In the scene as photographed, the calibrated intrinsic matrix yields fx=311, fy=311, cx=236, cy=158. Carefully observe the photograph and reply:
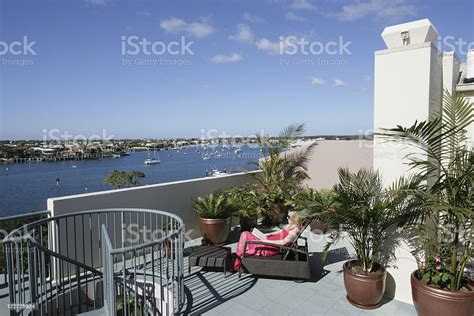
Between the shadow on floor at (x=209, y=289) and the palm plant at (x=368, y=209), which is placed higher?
the palm plant at (x=368, y=209)

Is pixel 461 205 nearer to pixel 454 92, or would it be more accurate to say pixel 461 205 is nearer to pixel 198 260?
pixel 454 92

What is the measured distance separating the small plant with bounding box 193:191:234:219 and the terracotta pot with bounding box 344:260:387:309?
3.49 metres

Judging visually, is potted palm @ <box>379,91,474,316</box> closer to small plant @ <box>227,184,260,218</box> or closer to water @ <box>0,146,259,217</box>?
small plant @ <box>227,184,260,218</box>

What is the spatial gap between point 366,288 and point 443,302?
0.89m

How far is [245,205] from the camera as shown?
26.6 ft

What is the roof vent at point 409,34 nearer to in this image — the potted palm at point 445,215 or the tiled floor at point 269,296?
the potted palm at point 445,215

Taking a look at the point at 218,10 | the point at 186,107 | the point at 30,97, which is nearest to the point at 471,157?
the point at 218,10

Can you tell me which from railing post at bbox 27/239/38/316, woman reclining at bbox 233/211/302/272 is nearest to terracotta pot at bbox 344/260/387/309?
woman reclining at bbox 233/211/302/272

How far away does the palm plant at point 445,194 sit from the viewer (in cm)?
376

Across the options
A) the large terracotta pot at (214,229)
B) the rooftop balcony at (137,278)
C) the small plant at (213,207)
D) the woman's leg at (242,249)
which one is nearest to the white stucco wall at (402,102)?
the rooftop balcony at (137,278)

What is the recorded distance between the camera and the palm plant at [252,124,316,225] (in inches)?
351

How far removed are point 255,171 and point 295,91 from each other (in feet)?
29.4

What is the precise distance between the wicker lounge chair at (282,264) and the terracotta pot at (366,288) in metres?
0.81

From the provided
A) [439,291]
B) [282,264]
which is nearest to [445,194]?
[439,291]
